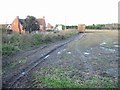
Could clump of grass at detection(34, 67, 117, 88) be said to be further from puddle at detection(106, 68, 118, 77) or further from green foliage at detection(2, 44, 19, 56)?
green foliage at detection(2, 44, 19, 56)

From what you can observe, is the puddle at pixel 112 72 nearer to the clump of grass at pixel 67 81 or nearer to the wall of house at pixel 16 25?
the clump of grass at pixel 67 81

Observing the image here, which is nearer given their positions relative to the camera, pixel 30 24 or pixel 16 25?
pixel 30 24

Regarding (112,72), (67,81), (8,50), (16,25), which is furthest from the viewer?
(16,25)

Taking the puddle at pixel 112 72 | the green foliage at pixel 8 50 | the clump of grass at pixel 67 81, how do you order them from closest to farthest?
1. the clump of grass at pixel 67 81
2. the puddle at pixel 112 72
3. the green foliage at pixel 8 50

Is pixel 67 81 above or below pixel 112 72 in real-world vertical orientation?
above

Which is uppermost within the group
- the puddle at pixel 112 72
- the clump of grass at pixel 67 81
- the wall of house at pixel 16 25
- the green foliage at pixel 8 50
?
the wall of house at pixel 16 25

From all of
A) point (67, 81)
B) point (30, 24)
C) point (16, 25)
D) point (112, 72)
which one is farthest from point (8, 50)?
point (16, 25)

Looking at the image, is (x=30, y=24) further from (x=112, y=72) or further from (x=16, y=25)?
(x=112, y=72)

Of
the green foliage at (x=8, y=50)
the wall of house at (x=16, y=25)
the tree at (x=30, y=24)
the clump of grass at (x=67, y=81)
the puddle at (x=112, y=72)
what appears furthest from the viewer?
the wall of house at (x=16, y=25)

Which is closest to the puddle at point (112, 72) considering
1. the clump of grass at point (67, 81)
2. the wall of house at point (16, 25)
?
the clump of grass at point (67, 81)

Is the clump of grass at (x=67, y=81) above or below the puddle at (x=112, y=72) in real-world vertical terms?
above

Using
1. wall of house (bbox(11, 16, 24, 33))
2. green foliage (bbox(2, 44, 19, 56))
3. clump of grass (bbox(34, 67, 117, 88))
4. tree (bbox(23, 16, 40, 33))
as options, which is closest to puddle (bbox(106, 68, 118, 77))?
clump of grass (bbox(34, 67, 117, 88))

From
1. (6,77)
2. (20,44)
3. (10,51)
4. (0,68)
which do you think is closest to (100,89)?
(6,77)

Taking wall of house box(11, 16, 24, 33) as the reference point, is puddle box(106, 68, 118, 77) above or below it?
below
